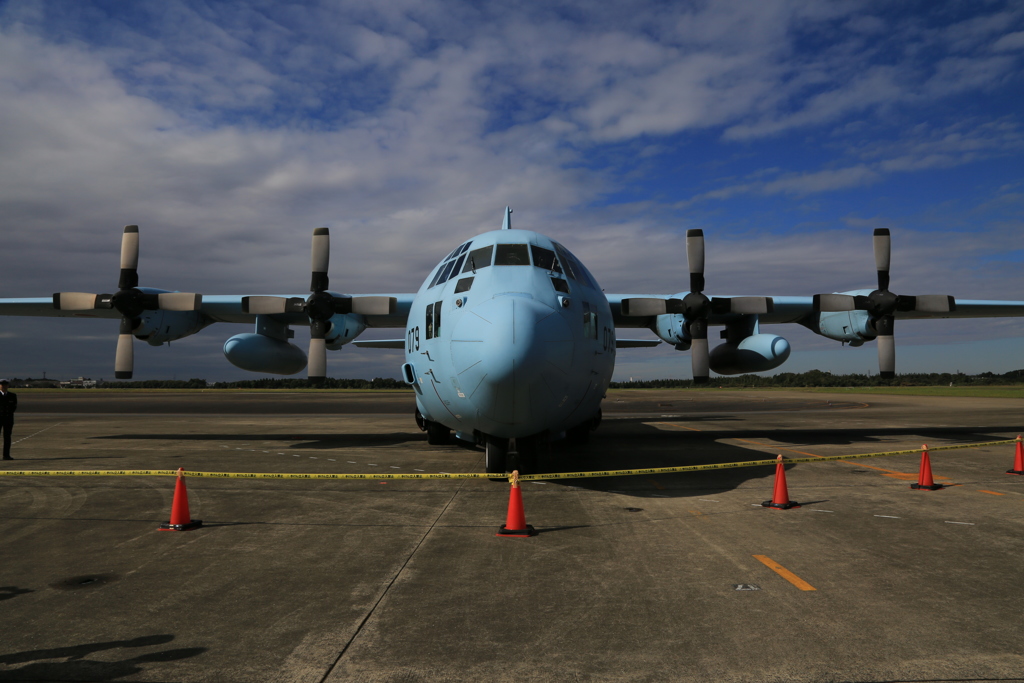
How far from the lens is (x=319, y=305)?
1627cm

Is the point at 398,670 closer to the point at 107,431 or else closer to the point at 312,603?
the point at 312,603

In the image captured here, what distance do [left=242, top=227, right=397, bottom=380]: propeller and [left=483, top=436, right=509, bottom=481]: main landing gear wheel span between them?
316 inches

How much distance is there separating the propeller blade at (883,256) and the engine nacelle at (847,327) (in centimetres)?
108

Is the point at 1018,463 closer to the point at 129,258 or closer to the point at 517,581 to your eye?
the point at 517,581

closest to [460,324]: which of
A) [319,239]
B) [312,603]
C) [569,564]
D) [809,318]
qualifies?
[569,564]

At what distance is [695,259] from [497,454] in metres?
10.2

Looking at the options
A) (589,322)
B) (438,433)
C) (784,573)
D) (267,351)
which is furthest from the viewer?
(267,351)

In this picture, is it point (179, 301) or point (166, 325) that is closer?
point (179, 301)

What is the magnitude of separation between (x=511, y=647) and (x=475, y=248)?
644cm

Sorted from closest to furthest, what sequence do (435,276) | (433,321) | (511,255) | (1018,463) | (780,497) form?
1. (780,497)
2. (511,255)
3. (433,321)
4. (435,276)
5. (1018,463)

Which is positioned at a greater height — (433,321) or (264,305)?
(264,305)

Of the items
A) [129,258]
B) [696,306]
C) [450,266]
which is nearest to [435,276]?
[450,266]

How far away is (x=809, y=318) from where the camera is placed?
2008cm

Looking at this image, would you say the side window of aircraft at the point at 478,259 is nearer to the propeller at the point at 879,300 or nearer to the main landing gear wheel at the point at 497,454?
the main landing gear wheel at the point at 497,454
